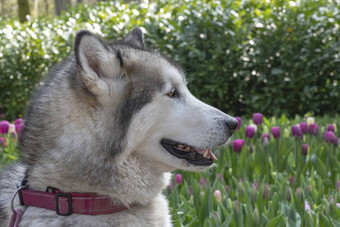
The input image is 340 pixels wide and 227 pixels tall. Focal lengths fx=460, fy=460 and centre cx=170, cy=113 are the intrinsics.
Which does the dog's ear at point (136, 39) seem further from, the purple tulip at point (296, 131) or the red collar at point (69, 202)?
the purple tulip at point (296, 131)

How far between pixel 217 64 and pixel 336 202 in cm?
418

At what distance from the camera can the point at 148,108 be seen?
257cm

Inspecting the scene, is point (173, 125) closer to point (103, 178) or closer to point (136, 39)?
point (103, 178)

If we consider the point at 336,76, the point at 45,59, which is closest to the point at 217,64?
the point at 336,76

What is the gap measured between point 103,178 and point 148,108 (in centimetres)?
46

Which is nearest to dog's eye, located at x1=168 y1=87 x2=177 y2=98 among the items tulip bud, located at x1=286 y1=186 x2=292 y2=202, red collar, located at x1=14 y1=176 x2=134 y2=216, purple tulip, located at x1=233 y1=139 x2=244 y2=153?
red collar, located at x1=14 y1=176 x2=134 y2=216

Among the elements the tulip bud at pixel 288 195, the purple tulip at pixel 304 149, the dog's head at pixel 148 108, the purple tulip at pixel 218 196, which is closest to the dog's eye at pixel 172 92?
the dog's head at pixel 148 108

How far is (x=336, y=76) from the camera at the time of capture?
708 cm

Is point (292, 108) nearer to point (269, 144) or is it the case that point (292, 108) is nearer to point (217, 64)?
point (217, 64)

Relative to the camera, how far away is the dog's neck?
2398mm

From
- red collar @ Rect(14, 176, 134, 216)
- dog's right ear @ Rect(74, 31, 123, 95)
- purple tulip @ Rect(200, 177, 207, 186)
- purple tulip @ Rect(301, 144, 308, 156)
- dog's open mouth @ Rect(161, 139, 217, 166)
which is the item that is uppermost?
dog's right ear @ Rect(74, 31, 123, 95)

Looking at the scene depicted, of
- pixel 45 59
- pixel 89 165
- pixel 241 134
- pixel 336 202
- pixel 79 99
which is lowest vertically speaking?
pixel 45 59

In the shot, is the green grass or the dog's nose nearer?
the dog's nose

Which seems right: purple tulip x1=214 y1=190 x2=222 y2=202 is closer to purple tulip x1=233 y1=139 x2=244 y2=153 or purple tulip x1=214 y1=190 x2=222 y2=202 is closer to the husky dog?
the husky dog
